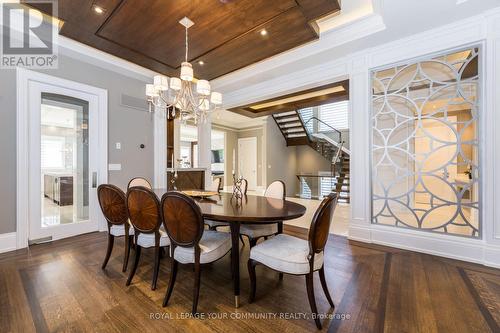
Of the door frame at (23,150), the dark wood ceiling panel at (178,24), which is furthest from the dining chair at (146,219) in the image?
the door frame at (23,150)

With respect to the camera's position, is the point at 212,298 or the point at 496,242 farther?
the point at 496,242

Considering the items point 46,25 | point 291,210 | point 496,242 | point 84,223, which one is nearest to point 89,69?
point 46,25

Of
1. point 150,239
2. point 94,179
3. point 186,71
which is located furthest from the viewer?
point 94,179

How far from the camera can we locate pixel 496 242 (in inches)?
94.5

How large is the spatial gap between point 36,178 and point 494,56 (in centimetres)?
Result: 585

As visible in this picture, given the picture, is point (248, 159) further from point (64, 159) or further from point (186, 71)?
point (186, 71)

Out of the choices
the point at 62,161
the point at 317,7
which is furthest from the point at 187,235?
the point at 62,161

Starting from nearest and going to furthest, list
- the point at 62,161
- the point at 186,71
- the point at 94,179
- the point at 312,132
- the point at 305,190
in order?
the point at 186,71 → the point at 62,161 → the point at 94,179 → the point at 305,190 → the point at 312,132

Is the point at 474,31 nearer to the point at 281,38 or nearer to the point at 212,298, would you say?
the point at 281,38

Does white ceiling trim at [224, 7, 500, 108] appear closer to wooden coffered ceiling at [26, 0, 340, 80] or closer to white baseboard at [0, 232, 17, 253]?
wooden coffered ceiling at [26, 0, 340, 80]

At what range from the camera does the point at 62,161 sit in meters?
3.36

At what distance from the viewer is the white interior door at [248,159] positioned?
8.85 metres

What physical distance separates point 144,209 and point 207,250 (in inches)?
26.3

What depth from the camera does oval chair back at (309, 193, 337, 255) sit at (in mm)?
1520
